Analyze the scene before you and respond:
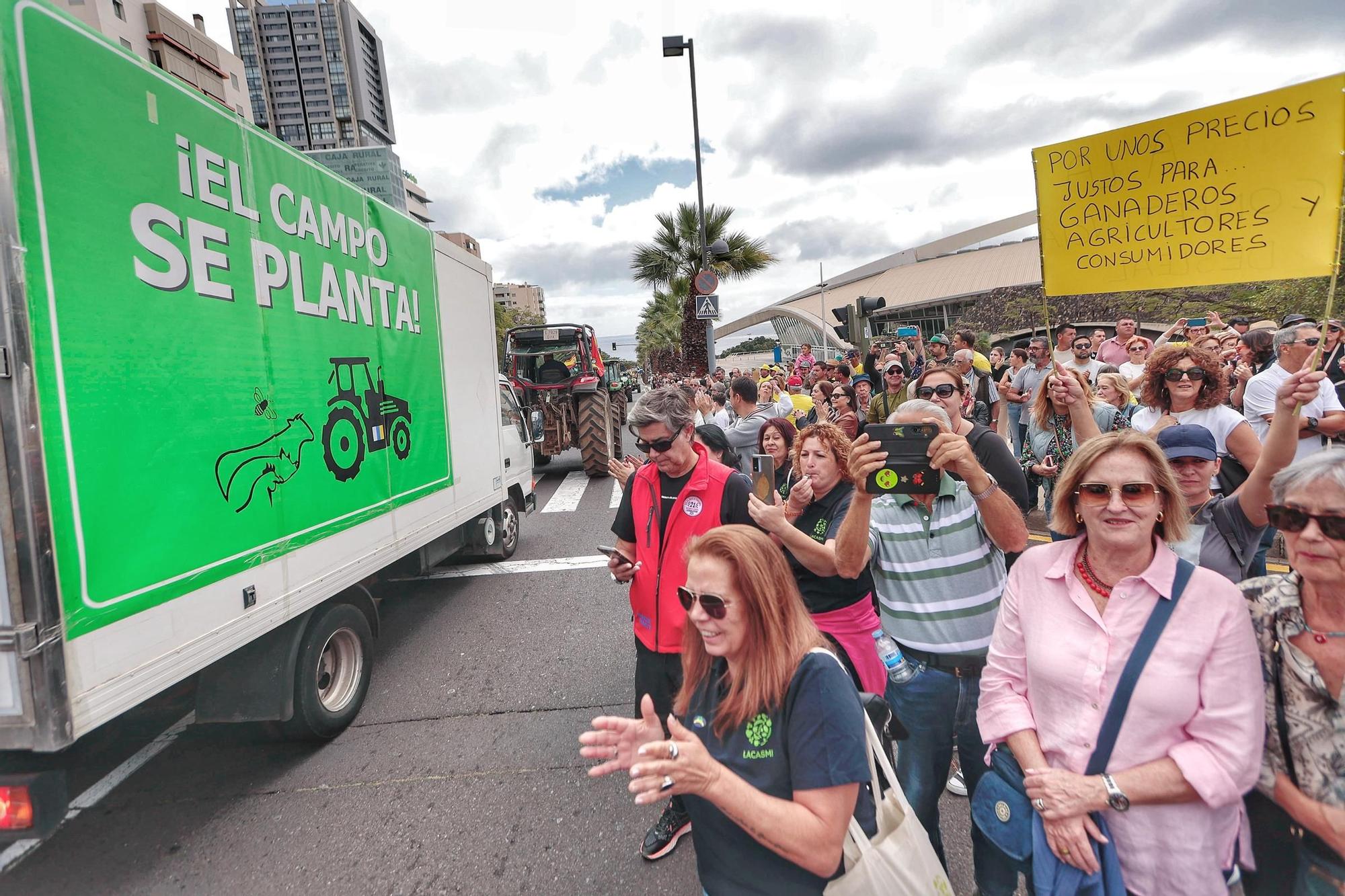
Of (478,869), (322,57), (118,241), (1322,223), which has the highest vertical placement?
(322,57)

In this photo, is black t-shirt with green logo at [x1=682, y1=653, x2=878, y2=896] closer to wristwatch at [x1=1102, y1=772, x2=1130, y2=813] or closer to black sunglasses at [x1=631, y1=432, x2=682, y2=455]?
wristwatch at [x1=1102, y1=772, x2=1130, y2=813]

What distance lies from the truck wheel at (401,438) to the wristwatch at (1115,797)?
12.4 feet

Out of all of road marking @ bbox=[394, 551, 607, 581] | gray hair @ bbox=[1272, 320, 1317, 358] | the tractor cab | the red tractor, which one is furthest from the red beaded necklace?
the tractor cab

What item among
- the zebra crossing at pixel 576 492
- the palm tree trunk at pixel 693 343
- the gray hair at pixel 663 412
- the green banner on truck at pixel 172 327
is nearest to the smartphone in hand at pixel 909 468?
the gray hair at pixel 663 412

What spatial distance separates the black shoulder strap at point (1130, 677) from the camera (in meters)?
1.47

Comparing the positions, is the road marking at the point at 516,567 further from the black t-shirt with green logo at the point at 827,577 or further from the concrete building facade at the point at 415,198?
the concrete building facade at the point at 415,198

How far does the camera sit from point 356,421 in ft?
12.2

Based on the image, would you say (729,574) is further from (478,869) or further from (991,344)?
(991,344)

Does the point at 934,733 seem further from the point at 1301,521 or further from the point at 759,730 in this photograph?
the point at 1301,521

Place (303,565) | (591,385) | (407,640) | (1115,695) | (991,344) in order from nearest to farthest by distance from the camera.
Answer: (1115,695) → (303,565) → (407,640) → (591,385) → (991,344)

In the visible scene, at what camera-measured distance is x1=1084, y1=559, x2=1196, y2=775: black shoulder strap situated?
1.47m

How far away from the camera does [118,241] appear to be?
2314 mm

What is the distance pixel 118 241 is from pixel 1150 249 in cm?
387

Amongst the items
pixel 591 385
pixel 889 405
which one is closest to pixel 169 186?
pixel 889 405
